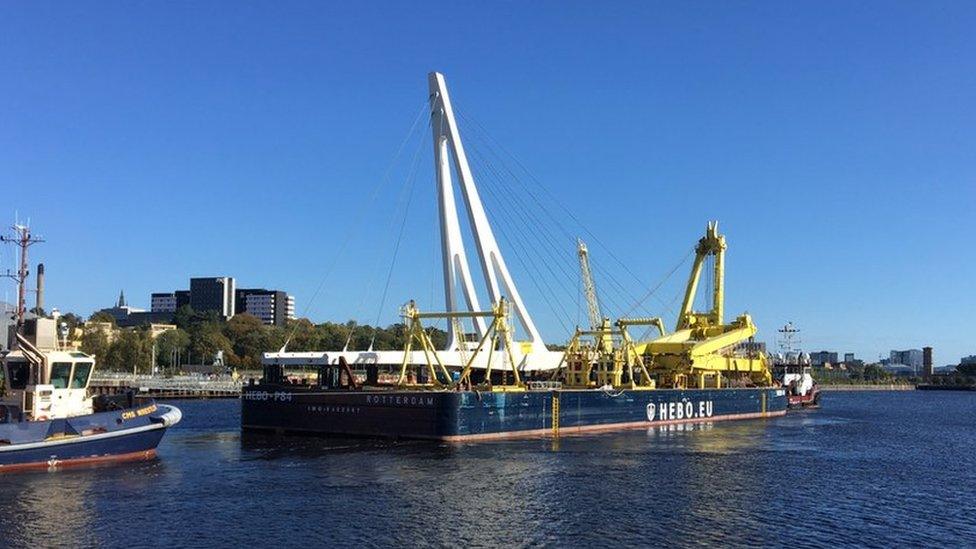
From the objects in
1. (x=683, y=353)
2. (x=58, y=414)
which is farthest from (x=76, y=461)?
(x=683, y=353)

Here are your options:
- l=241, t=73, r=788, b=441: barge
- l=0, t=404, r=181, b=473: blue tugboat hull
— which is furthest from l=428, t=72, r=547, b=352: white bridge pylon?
l=0, t=404, r=181, b=473: blue tugboat hull

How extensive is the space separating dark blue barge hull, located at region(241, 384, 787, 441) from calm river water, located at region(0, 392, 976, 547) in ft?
8.76

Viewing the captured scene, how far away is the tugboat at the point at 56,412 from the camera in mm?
42969

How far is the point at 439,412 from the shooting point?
58344 mm

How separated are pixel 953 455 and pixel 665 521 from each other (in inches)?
1466

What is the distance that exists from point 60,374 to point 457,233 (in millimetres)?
38972

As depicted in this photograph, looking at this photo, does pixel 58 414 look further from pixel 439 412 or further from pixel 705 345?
pixel 705 345

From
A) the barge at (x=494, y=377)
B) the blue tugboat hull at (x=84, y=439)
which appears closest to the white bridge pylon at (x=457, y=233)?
the barge at (x=494, y=377)

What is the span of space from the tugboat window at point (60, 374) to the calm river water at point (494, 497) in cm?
560

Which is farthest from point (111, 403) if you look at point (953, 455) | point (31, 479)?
point (953, 455)

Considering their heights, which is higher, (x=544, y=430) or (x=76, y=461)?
(x=76, y=461)

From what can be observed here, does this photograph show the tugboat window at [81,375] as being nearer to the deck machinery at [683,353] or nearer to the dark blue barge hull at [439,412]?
the dark blue barge hull at [439,412]

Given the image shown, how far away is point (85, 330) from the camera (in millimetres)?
166750

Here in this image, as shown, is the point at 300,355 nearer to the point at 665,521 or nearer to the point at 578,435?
the point at 578,435
